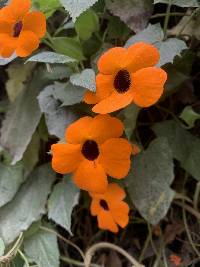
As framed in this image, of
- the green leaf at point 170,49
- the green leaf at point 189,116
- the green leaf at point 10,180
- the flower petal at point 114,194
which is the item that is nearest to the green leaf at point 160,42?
the green leaf at point 170,49

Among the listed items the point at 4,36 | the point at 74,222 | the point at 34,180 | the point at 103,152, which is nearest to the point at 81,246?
the point at 74,222

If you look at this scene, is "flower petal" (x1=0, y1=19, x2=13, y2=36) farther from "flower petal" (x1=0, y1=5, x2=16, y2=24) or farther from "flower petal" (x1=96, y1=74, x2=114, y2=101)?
"flower petal" (x1=96, y1=74, x2=114, y2=101)

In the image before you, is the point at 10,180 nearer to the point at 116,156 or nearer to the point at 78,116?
the point at 78,116

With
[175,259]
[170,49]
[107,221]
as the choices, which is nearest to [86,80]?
[170,49]

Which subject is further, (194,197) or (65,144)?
(194,197)

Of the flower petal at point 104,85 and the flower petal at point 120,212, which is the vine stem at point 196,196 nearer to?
the flower petal at point 120,212

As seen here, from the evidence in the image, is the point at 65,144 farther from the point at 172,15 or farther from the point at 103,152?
the point at 172,15

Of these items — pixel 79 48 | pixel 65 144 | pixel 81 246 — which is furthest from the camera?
pixel 81 246

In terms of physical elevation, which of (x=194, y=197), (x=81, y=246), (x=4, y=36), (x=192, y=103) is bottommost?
(x=81, y=246)
